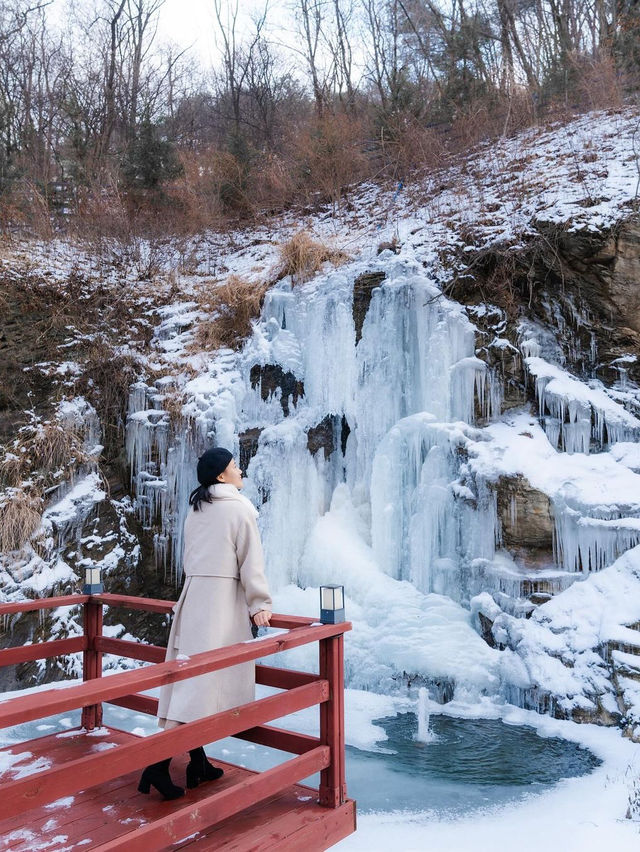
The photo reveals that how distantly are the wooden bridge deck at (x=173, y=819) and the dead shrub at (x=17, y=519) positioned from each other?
4448 millimetres

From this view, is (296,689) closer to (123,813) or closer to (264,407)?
(123,813)

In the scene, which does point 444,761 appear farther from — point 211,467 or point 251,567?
point 211,467

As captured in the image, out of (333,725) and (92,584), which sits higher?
(92,584)

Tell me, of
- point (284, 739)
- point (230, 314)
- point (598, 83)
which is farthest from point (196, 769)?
point (598, 83)

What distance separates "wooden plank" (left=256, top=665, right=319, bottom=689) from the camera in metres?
3.18

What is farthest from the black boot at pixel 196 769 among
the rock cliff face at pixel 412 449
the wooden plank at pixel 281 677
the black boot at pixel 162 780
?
the rock cliff face at pixel 412 449

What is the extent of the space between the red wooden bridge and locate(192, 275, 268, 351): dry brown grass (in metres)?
6.56

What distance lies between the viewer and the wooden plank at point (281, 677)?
10.4 feet

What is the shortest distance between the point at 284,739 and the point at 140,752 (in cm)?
105

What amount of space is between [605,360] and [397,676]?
4.28m

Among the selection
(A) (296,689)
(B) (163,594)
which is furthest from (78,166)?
(A) (296,689)

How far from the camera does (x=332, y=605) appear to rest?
3.02m

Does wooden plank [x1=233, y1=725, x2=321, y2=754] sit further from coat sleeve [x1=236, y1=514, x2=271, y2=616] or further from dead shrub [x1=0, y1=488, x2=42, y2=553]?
dead shrub [x1=0, y1=488, x2=42, y2=553]

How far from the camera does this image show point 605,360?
7.69 metres
